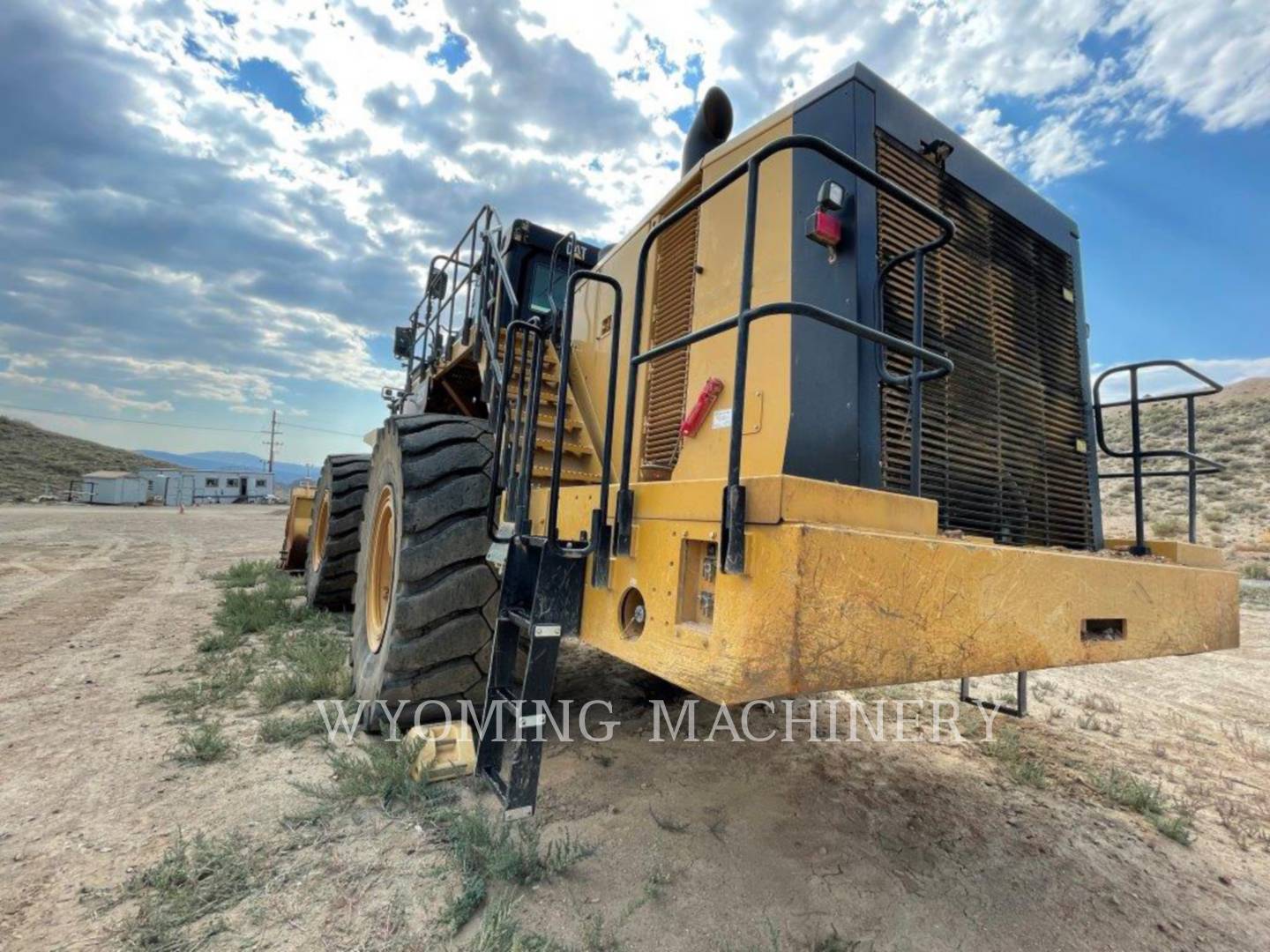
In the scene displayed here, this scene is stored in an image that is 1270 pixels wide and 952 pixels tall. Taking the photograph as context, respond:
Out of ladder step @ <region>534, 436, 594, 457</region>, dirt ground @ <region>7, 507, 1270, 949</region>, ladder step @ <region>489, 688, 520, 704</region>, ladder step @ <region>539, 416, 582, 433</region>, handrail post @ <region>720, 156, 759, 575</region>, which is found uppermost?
ladder step @ <region>539, 416, 582, 433</region>

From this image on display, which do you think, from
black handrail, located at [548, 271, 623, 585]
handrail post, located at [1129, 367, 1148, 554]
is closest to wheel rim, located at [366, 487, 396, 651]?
black handrail, located at [548, 271, 623, 585]

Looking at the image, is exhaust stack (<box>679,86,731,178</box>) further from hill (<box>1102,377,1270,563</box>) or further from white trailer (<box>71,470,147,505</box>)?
white trailer (<box>71,470,147,505</box>)

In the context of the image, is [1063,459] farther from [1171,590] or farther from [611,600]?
[611,600]

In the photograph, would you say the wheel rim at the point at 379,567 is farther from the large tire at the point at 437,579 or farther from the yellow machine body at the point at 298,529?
the yellow machine body at the point at 298,529

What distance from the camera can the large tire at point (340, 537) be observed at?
5.44 metres

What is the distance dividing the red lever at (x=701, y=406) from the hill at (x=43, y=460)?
3909 centimetres

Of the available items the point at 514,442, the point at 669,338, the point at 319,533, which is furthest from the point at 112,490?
the point at 669,338

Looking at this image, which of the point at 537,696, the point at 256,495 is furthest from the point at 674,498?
the point at 256,495

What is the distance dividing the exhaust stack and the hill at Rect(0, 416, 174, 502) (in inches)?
1516

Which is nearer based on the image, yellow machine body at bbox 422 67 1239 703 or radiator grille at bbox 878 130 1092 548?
yellow machine body at bbox 422 67 1239 703

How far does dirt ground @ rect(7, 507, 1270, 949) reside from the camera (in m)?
1.95

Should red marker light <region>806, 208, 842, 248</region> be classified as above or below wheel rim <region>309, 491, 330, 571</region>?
above

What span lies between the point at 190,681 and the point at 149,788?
151 cm

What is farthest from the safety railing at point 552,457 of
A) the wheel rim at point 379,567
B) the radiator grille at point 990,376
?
the radiator grille at point 990,376
